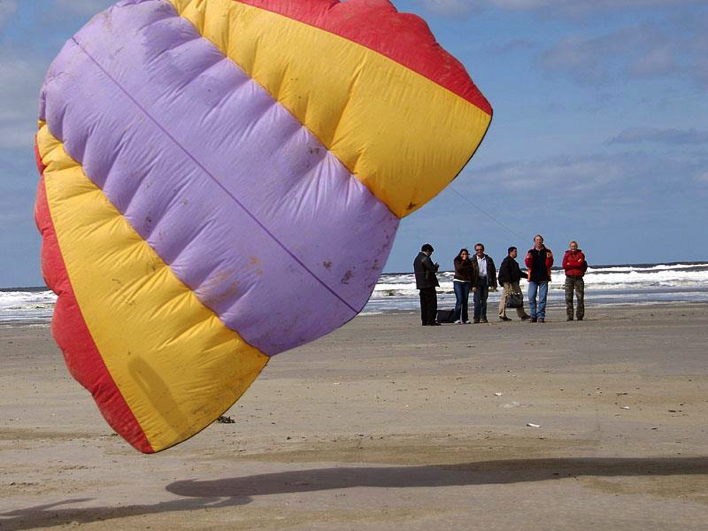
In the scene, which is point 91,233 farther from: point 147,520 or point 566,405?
point 566,405

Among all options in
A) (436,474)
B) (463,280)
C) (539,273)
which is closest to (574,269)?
(539,273)

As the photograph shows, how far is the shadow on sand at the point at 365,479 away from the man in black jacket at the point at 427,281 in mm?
16071

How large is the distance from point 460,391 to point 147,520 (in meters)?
6.62

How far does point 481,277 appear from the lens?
2656 cm

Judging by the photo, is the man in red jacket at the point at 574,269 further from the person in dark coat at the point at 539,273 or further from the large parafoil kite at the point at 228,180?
the large parafoil kite at the point at 228,180

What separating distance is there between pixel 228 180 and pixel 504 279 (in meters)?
20.1

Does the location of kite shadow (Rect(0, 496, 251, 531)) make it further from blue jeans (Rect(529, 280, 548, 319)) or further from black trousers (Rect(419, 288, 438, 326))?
black trousers (Rect(419, 288, 438, 326))

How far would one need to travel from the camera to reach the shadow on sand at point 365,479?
7.53 meters

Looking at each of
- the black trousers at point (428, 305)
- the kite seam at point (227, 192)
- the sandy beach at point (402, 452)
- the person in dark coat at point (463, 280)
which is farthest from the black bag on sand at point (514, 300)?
the kite seam at point (227, 192)

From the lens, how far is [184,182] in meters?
7.29

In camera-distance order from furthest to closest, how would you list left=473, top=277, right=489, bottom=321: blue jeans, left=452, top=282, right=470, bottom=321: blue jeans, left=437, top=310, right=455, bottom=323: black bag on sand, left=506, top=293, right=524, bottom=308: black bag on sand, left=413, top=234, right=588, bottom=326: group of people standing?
left=437, top=310, right=455, bottom=323: black bag on sand → left=473, top=277, right=489, bottom=321: blue jeans → left=506, top=293, right=524, bottom=308: black bag on sand → left=452, top=282, right=470, bottom=321: blue jeans → left=413, top=234, right=588, bottom=326: group of people standing

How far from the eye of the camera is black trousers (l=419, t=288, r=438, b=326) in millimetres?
26484

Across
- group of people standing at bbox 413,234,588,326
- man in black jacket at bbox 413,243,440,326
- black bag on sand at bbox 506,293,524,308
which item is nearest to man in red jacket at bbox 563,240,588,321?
group of people standing at bbox 413,234,588,326

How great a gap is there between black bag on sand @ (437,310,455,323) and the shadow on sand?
18263mm
